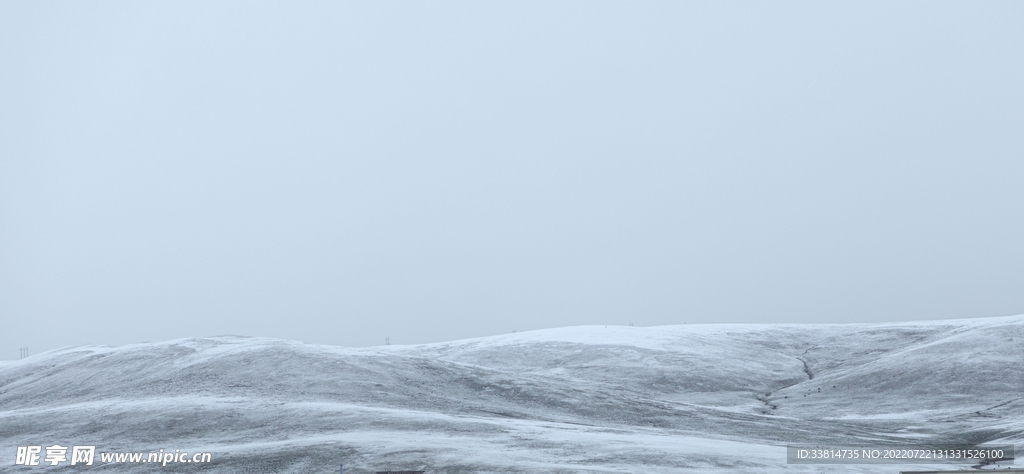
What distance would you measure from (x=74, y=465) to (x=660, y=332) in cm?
5313

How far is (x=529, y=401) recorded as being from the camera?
43.2 meters

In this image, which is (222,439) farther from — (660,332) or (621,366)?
(660,332)

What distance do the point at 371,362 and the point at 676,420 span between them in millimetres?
16624

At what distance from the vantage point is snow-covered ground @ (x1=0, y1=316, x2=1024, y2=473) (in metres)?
28.8

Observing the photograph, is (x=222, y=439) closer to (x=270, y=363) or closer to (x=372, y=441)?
(x=372, y=441)

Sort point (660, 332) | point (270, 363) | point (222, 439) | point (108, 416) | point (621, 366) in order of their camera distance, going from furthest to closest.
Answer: point (660, 332) → point (621, 366) → point (270, 363) → point (108, 416) → point (222, 439)

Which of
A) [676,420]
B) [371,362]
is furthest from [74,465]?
[676,420]

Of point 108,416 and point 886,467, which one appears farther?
point 108,416

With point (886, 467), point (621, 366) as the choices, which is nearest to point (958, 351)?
point (621, 366)

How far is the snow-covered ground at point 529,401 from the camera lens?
28.8 metres

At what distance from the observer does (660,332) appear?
76.2 m

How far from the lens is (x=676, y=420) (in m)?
39.8

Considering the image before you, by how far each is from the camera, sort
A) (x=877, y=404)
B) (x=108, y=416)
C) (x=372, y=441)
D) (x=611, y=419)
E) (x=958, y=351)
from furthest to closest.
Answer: (x=958, y=351), (x=877, y=404), (x=611, y=419), (x=108, y=416), (x=372, y=441)

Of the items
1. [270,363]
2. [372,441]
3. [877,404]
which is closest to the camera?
[372,441]
